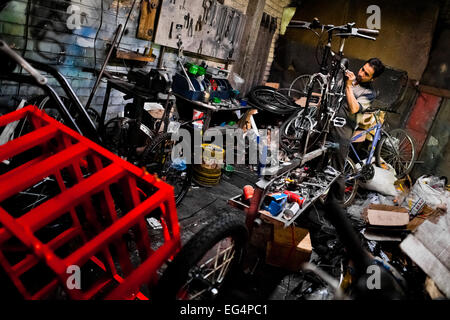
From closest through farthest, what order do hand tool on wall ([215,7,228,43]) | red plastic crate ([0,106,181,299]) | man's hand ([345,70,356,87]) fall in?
red plastic crate ([0,106,181,299]) → man's hand ([345,70,356,87]) → hand tool on wall ([215,7,228,43])

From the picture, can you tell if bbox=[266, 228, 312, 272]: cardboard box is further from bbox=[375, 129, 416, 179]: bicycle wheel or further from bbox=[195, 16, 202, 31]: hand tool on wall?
bbox=[195, 16, 202, 31]: hand tool on wall

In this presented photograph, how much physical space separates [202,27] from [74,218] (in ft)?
15.7

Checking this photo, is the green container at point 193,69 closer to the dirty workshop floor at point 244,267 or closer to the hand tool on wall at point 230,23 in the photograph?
the hand tool on wall at point 230,23

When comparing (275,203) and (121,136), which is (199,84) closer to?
(121,136)

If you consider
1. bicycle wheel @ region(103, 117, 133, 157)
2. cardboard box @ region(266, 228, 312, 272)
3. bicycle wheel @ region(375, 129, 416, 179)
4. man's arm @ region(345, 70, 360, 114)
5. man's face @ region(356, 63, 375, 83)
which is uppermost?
man's face @ region(356, 63, 375, 83)

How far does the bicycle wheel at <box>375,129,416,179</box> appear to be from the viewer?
650cm

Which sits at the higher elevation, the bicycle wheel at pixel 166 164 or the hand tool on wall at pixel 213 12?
the hand tool on wall at pixel 213 12

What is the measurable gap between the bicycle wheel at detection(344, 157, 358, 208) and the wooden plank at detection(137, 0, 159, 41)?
443 centimetres

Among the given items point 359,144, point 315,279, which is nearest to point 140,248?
point 315,279

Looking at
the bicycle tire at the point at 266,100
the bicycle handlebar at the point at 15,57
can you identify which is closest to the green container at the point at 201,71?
the bicycle tire at the point at 266,100

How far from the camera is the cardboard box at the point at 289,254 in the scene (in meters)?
3.14

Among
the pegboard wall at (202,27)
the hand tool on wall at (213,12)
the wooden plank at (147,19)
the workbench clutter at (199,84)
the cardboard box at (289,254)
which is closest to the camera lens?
the cardboard box at (289,254)

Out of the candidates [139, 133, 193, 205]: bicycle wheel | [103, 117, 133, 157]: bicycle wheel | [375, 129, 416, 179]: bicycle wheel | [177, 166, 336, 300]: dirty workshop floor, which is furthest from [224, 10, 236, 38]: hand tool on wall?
[375, 129, 416, 179]: bicycle wheel

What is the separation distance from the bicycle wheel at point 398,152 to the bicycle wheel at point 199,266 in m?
5.33
